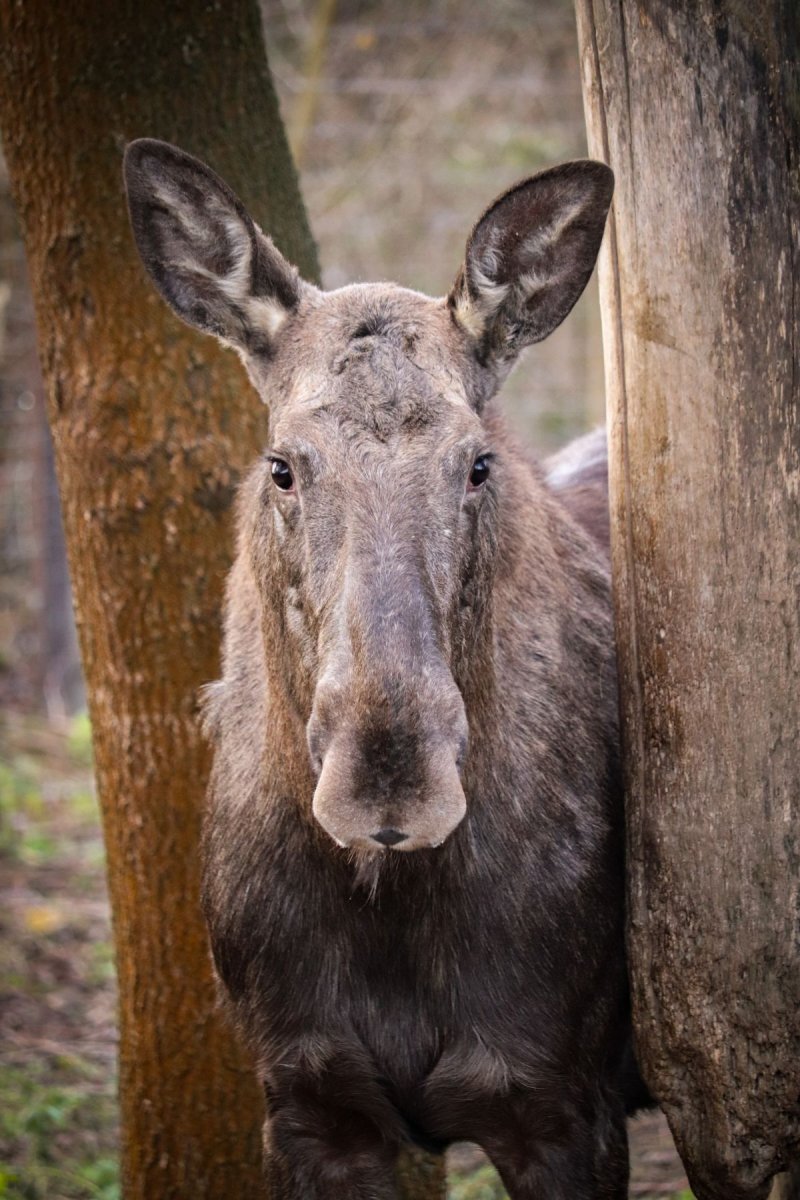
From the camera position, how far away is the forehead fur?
329cm

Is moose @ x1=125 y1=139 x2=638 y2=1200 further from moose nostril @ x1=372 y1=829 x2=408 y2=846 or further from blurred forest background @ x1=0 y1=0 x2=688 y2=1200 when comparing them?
blurred forest background @ x1=0 y1=0 x2=688 y2=1200

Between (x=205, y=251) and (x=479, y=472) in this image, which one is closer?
(x=479, y=472)

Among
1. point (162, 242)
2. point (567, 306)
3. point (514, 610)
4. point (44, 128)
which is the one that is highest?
point (44, 128)

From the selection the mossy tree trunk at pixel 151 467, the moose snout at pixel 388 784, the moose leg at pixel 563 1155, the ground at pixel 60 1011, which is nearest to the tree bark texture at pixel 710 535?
the moose leg at pixel 563 1155

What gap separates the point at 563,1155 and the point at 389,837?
4.42 ft

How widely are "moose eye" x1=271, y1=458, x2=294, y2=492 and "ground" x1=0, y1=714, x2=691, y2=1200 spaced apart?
3.36m

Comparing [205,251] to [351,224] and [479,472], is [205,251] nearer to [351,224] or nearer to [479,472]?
[479,472]

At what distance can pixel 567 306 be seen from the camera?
12.6ft

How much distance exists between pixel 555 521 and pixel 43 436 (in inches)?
305

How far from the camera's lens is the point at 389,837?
289 cm

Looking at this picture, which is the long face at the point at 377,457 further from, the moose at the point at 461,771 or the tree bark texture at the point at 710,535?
the tree bark texture at the point at 710,535

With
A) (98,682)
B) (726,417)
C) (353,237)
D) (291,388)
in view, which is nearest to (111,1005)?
(98,682)

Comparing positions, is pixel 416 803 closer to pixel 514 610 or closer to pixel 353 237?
pixel 514 610

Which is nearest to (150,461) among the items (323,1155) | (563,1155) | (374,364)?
(374,364)
